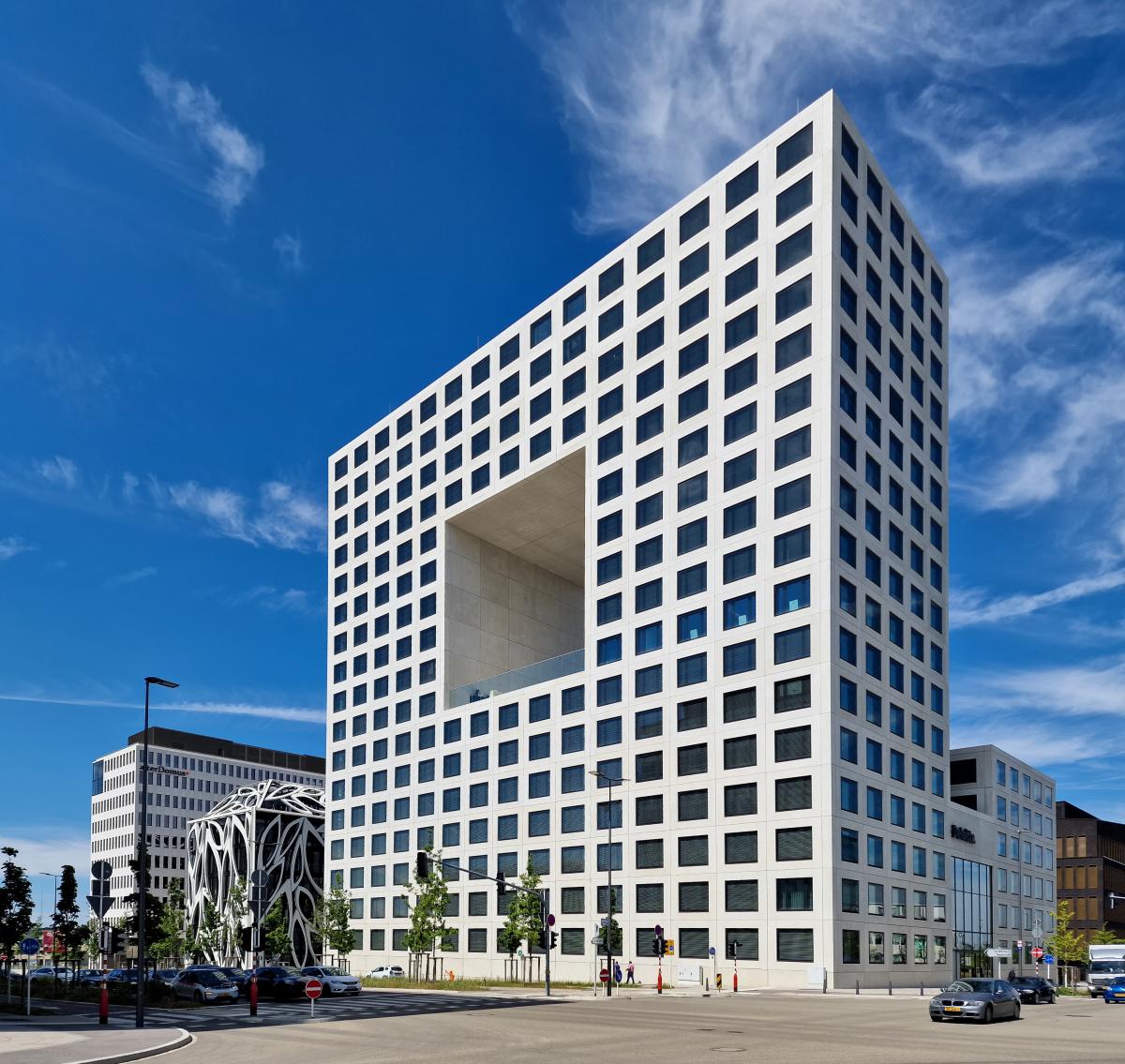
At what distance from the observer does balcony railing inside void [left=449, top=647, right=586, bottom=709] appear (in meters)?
84.0

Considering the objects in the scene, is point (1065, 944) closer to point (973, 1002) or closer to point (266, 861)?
point (266, 861)

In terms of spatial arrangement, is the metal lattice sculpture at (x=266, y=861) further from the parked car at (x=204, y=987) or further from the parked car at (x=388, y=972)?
the parked car at (x=204, y=987)

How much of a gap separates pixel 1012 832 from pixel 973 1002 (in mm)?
62327

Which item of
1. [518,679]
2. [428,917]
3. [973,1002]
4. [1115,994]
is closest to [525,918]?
[428,917]

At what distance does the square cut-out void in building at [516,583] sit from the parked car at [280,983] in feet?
115

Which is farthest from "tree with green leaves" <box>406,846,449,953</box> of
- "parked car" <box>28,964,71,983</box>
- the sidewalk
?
the sidewalk

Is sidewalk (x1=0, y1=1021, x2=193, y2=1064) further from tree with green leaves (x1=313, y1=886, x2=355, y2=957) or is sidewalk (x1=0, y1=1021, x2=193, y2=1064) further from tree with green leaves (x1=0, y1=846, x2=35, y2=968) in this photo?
tree with green leaves (x1=313, y1=886, x2=355, y2=957)

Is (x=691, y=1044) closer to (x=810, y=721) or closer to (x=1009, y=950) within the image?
(x=810, y=721)

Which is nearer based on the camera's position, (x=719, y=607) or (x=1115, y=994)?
(x=1115, y=994)

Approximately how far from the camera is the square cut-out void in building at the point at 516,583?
3622 inches

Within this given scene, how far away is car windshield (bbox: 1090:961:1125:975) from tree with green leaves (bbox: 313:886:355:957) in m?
56.6

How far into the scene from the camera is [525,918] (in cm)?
7706

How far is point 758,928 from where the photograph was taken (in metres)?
66.2

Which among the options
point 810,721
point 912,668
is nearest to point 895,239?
point 912,668
